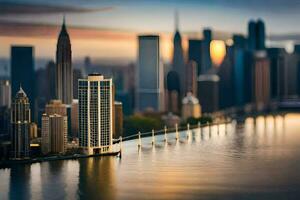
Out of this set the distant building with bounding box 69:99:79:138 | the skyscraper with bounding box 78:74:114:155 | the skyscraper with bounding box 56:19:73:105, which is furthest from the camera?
the skyscraper with bounding box 56:19:73:105

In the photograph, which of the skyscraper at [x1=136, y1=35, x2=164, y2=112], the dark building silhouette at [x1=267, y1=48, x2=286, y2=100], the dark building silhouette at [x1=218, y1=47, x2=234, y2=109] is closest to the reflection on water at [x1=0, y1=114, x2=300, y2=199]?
the skyscraper at [x1=136, y1=35, x2=164, y2=112]

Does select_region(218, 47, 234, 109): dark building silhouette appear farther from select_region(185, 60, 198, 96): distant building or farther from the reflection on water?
the reflection on water

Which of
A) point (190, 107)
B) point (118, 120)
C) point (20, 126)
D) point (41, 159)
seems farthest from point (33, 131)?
point (190, 107)

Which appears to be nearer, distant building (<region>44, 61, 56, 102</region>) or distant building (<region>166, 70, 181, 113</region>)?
distant building (<region>44, 61, 56, 102</region>)

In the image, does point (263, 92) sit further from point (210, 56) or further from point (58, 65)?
point (58, 65)

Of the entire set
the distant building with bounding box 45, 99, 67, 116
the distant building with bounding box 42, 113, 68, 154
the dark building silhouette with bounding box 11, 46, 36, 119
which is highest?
the dark building silhouette with bounding box 11, 46, 36, 119

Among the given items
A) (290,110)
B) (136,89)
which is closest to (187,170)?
(136,89)

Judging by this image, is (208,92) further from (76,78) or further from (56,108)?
(56,108)
